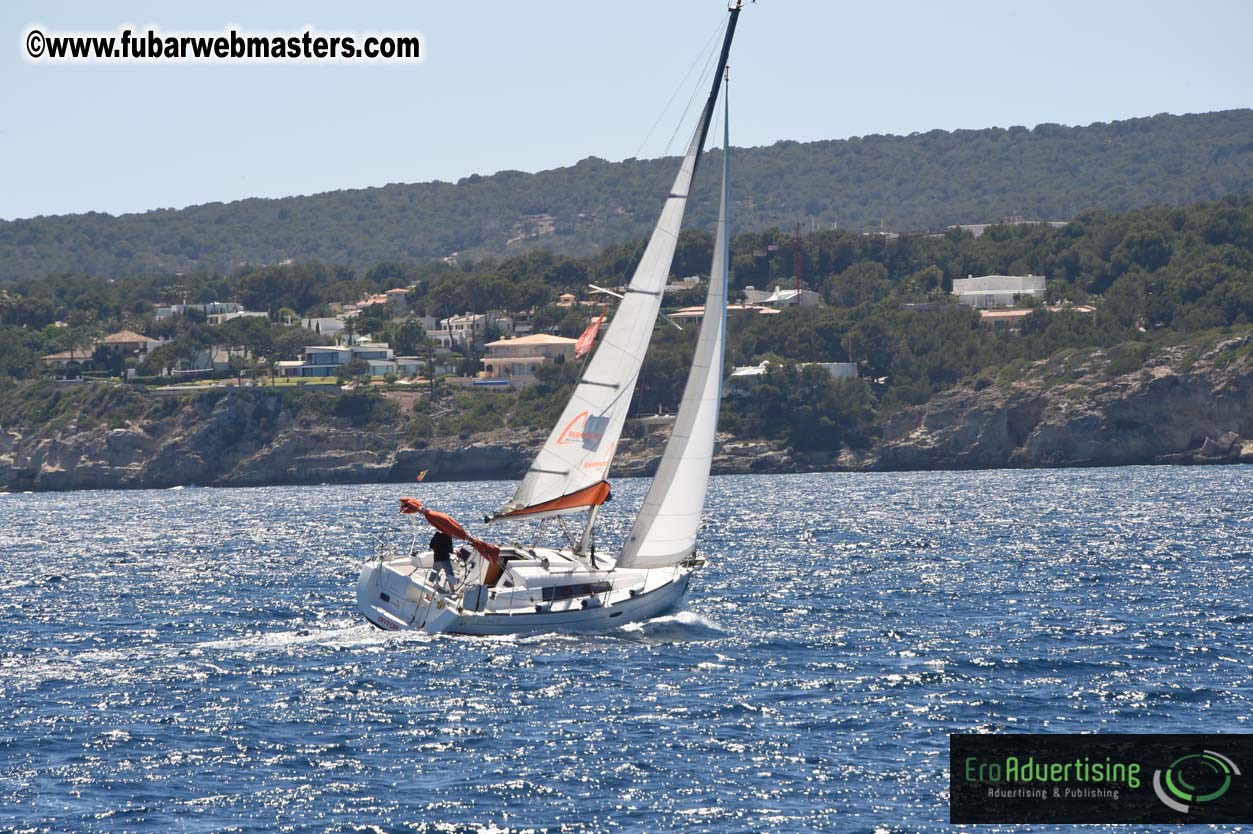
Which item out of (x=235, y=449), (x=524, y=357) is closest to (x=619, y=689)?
(x=235, y=449)

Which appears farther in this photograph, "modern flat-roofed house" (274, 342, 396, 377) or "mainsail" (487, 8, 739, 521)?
"modern flat-roofed house" (274, 342, 396, 377)

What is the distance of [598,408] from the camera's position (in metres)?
36.2

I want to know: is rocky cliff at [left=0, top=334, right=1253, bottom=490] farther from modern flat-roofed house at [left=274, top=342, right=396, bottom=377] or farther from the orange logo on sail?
the orange logo on sail

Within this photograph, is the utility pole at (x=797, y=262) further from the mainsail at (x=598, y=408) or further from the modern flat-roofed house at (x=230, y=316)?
the mainsail at (x=598, y=408)

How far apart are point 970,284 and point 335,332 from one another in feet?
195

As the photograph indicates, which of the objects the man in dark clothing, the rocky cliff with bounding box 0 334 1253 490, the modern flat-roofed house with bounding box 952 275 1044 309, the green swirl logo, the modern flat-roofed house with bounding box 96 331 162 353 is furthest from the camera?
the modern flat-roofed house with bounding box 96 331 162 353

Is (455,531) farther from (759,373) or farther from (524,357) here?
(524,357)

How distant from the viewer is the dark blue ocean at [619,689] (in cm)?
2266

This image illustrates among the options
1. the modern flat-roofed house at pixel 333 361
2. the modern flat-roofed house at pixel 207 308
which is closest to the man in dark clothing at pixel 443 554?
the modern flat-roofed house at pixel 333 361

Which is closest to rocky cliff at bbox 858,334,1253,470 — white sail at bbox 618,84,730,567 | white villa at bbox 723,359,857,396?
white villa at bbox 723,359,857,396

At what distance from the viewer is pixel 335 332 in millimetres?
156875

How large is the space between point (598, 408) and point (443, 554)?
4.65 m

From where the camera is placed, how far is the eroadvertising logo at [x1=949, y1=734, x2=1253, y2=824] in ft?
71.0

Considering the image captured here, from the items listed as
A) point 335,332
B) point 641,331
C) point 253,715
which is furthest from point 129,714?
point 335,332
